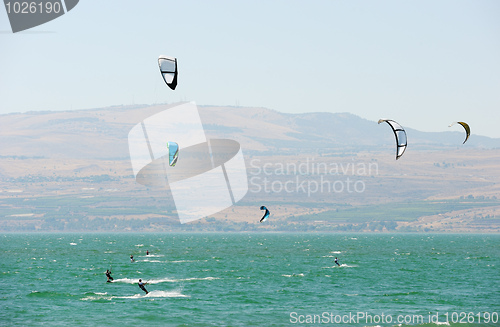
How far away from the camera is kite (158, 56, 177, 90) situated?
50.0m

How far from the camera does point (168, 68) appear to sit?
51.2 m

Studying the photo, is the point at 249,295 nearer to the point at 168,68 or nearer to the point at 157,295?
the point at 157,295

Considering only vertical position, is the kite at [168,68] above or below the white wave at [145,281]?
above

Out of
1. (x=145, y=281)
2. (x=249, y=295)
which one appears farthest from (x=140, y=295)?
(x=145, y=281)

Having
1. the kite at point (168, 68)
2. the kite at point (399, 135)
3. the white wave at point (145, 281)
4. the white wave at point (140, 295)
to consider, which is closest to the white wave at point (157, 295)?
the white wave at point (140, 295)

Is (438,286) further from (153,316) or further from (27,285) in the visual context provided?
(27,285)

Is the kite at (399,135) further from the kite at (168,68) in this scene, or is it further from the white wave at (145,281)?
the white wave at (145,281)

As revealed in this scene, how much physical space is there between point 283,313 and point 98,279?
30.0 m

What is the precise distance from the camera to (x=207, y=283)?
68.0 m

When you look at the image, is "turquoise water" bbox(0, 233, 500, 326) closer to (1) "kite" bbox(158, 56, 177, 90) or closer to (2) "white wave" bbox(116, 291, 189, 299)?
(2) "white wave" bbox(116, 291, 189, 299)

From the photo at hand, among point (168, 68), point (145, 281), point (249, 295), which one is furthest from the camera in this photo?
point (145, 281)

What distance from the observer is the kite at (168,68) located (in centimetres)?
5000

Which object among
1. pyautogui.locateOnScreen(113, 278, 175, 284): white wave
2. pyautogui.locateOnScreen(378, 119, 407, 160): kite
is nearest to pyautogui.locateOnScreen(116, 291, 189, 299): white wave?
pyautogui.locateOnScreen(113, 278, 175, 284): white wave

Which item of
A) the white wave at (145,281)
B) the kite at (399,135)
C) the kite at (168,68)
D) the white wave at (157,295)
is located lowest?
the white wave at (145,281)
